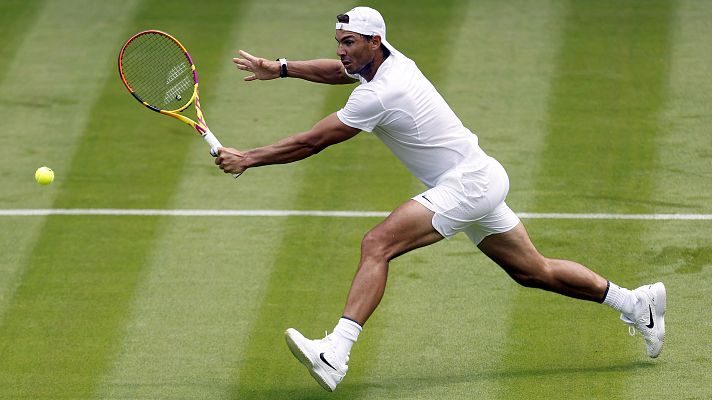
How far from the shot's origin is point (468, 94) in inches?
493

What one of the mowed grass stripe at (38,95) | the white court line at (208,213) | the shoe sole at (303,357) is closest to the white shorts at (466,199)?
the shoe sole at (303,357)

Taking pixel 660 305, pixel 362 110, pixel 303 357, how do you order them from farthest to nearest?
pixel 660 305 < pixel 362 110 < pixel 303 357

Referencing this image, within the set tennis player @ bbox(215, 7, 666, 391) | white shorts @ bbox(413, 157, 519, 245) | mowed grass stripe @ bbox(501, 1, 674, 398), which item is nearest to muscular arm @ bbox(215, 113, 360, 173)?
tennis player @ bbox(215, 7, 666, 391)

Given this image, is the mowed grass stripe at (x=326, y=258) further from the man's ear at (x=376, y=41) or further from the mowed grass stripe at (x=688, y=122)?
the mowed grass stripe at (x=688, y=122)

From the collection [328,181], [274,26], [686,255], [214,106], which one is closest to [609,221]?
[686,255]

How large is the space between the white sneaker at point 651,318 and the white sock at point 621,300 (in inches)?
1.3

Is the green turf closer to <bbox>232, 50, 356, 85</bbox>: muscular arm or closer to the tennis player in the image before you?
the tennis player

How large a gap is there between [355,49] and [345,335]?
1665 mm

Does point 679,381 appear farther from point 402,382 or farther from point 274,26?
point 274,26

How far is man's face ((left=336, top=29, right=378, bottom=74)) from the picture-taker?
26.6 feet

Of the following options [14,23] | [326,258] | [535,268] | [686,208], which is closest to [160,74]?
[326,258]

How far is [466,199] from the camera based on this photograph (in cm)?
812

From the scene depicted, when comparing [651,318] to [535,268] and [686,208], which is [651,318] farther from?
[686,208]

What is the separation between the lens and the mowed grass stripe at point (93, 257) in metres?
8.56
